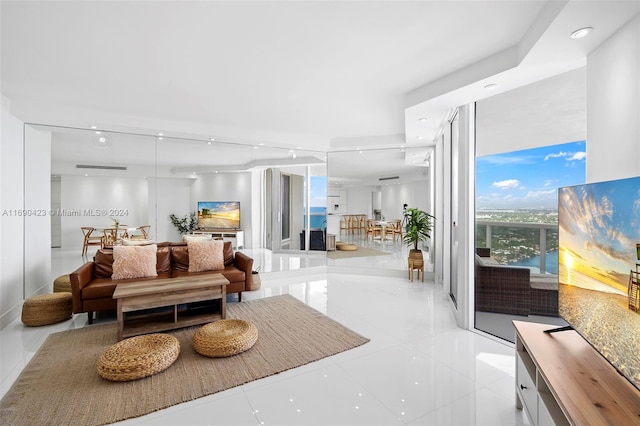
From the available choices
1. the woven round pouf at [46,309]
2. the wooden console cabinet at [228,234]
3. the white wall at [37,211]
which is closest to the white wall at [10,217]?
the white wall at [37,211]

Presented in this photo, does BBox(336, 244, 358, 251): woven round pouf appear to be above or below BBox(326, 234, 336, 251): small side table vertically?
below

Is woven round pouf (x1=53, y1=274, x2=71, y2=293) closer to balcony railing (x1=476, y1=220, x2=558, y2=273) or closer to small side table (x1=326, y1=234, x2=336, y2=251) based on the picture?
small side table (x1=326, y1=234, x2=336, y2=251)

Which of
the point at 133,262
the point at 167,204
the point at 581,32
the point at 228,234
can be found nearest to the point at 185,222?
the point at 167,204

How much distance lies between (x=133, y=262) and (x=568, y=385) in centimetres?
452

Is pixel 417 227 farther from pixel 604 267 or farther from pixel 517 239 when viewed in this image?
pixel 604 267

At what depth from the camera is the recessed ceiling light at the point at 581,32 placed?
1863 millimetres

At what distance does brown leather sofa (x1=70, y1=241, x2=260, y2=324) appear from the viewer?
11.5 feet

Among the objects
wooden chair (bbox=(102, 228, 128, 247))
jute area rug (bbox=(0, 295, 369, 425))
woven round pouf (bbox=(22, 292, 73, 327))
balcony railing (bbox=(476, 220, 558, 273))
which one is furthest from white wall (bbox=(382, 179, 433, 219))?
woven round pouf (bbox=(22, 292, 73, 327))

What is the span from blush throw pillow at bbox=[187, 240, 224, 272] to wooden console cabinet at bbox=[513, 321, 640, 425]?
3908mm

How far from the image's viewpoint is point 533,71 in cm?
256

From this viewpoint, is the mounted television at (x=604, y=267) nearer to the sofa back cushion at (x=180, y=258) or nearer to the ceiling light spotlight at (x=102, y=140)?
the sofa back cushion at (x=180, y=258)

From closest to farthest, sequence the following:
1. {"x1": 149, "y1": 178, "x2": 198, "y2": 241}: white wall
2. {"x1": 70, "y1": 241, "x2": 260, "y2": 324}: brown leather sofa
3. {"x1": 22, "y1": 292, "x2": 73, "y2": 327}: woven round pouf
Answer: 1. {"x1": 22, "y1": 292, "x2": 73, "y2": 327}: woven round pouf
2. {"x1": 70, "y1": 241, "x2": 260, "y2": 324}: brown leather sofa
3. {"x1": 149, "y1": 178, "x2": 198, "y2": 241}: white wall

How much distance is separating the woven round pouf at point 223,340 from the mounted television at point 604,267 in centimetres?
254

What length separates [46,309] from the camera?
3.44m
